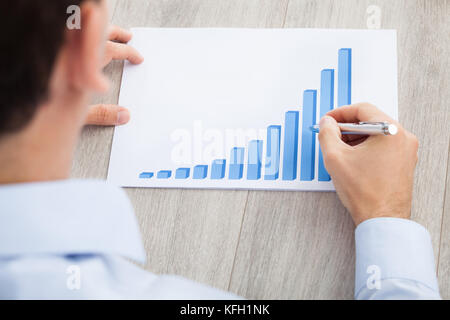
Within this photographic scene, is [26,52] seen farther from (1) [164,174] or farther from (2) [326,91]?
(2) [326,91]

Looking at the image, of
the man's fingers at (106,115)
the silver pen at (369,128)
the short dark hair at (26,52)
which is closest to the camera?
the short dark hair at (26,52)

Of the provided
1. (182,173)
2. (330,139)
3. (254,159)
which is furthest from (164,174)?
(330,139)

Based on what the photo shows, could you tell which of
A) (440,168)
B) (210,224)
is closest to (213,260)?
(210,224)

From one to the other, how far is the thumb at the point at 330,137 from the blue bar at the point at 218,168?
0.14 metres

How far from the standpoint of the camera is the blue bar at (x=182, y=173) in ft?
1.84

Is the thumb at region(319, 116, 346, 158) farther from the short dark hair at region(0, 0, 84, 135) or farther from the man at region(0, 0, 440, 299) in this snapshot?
the short dark hair at region(0, 0, 84, 135)

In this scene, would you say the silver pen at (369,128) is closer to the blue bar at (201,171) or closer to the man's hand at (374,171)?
the man's hand at (374,171)

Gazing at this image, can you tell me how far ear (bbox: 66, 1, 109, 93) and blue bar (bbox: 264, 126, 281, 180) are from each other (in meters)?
0.29

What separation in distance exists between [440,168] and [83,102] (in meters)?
0.46

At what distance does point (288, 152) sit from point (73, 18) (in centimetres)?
34

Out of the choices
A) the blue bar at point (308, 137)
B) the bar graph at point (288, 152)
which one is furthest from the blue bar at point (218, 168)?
the blue bar at point (308, 137)

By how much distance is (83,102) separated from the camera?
349 mm
